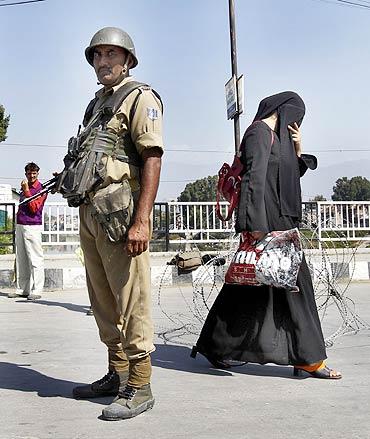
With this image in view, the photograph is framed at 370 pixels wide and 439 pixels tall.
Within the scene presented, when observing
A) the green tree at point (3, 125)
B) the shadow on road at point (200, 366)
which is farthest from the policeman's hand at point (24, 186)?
the green tree at point (3, 125)

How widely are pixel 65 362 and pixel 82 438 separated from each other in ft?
5.96

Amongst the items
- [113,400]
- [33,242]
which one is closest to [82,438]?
[113,400]

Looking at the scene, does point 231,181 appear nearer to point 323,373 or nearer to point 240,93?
point 323,373

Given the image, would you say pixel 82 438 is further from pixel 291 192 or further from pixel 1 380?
pixel 291 192

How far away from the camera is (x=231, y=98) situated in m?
13.6

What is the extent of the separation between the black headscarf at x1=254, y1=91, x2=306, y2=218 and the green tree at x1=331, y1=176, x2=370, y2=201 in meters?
80.9

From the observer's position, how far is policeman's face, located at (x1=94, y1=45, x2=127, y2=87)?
3697 mm

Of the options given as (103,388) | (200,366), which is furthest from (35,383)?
(200,366)

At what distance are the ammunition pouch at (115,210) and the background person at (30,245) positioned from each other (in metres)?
5.66

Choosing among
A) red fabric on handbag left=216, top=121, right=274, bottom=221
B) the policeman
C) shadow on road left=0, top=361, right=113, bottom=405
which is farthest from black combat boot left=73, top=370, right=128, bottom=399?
red fabric on handbag left=216, top=121, right=274, bottom=221

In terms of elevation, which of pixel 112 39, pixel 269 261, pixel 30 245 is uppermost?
pixel 112 39

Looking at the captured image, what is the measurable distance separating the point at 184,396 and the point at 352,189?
85.8 meters

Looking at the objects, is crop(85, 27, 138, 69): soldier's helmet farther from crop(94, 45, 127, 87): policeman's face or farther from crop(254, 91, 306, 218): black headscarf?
crop(254, 91, 306, 218): black headscarf

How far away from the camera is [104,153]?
11.9 ft
